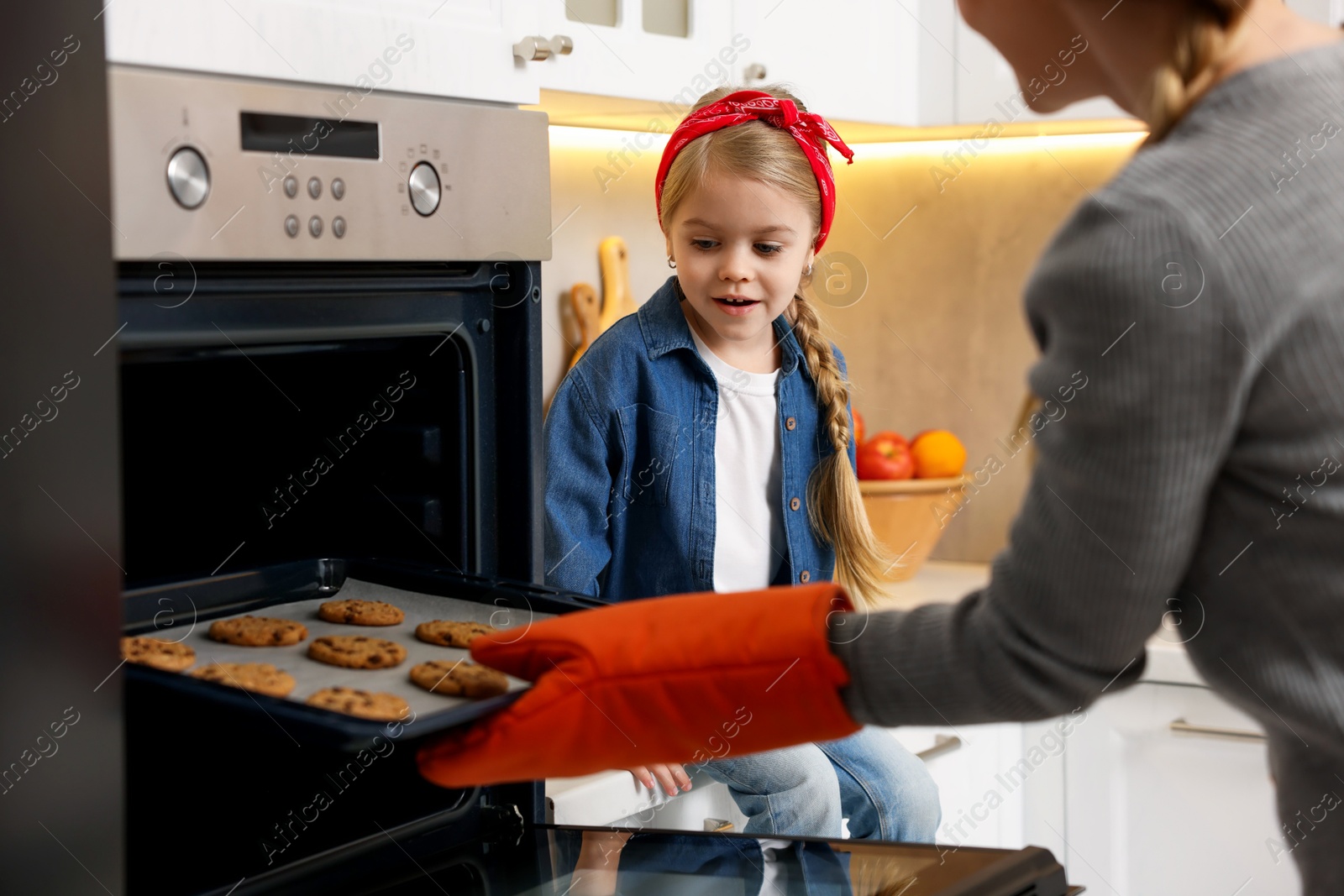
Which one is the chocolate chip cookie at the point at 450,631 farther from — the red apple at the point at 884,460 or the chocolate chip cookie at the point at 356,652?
the red apple at the point at 884,460

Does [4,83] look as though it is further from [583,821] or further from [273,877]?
[583,821]

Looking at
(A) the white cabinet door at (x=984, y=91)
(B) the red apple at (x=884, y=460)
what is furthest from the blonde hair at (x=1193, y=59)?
(B) the red apple at (x=884, y=460)

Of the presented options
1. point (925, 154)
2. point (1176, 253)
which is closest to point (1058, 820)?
point (925, 154)

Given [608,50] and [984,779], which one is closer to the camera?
[608,50]

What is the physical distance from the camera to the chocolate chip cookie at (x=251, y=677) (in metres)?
0.66

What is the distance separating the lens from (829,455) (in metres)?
1.46

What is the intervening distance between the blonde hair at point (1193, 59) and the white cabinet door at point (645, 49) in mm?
759

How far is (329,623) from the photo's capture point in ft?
2.83

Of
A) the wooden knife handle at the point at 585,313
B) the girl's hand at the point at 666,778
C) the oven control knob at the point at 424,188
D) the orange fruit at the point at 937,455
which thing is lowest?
the girl's hand at the point at 666,778

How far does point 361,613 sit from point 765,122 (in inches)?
30.9

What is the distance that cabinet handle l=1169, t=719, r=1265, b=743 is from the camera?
173cm

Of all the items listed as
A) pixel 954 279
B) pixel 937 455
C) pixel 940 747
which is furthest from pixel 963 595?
pixel 954 279

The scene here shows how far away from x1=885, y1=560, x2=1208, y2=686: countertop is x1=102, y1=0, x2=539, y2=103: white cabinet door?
783 mm

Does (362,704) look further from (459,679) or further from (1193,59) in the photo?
(1193,59)
